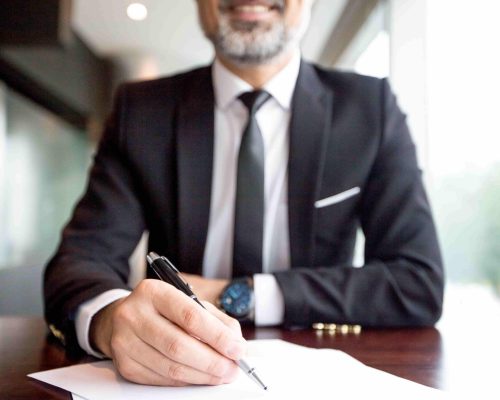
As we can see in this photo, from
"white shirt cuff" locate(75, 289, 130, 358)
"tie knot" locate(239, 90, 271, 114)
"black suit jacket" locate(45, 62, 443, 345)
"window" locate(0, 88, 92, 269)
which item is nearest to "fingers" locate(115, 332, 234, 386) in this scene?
"white shirt cuff" locate(75, 289, 130, 358)

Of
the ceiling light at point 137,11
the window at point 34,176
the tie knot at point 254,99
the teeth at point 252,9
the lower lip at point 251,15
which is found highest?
the ceiling light at point 137,11

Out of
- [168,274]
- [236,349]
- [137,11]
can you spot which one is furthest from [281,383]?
[137,11]

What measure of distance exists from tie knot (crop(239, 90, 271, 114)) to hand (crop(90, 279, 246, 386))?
64 centimetres

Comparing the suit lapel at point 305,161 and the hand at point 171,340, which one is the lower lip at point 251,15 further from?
the hand at point 171,340

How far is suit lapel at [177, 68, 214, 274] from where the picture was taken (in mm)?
1084

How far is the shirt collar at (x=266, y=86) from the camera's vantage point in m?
1.16

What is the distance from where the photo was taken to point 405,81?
261cm

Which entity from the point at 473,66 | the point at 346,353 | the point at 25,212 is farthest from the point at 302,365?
the point at 25,212

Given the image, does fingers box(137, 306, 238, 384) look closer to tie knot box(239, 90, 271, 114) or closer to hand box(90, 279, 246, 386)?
hand box(90, 279, 246, 386)

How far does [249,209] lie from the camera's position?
41.2 inches

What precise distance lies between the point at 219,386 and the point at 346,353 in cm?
21

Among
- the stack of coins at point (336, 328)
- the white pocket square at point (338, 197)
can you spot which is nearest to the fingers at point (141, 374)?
the stack of coins at point (336, 328)

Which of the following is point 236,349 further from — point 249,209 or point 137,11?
point 137,11

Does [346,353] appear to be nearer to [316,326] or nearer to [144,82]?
[316,326]
